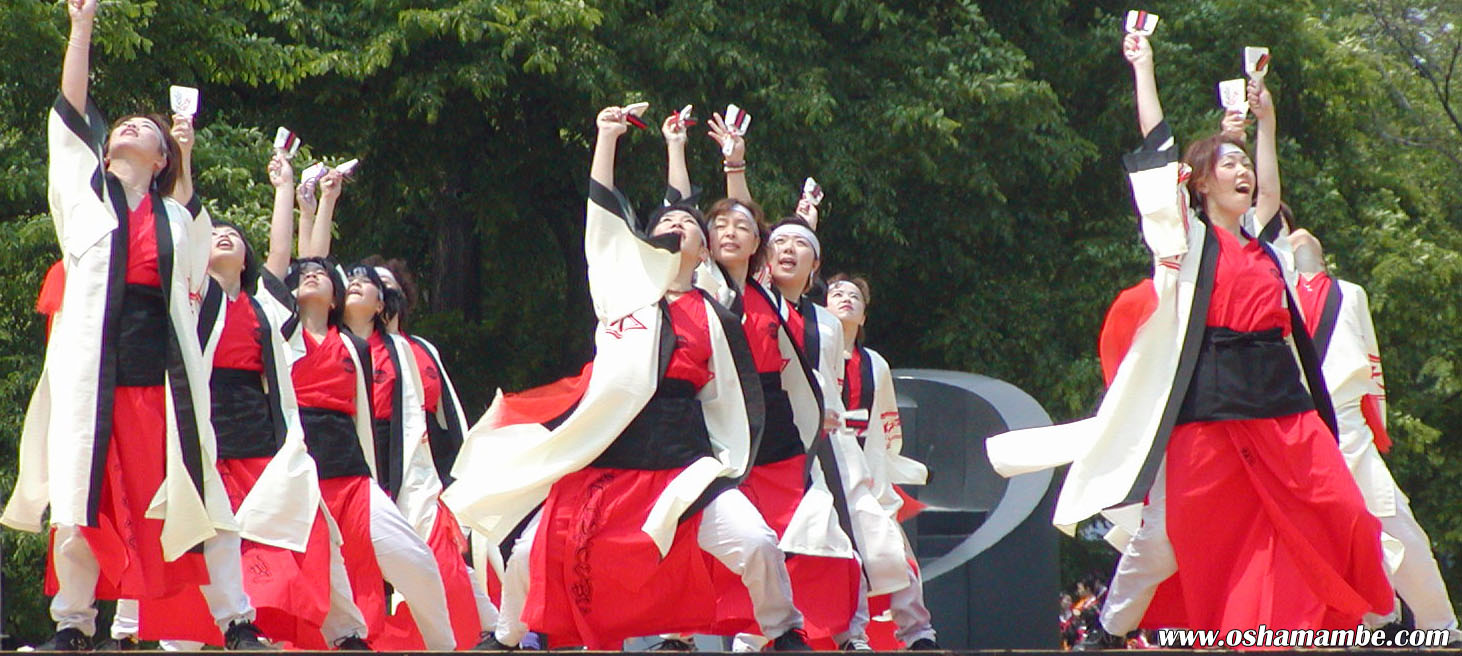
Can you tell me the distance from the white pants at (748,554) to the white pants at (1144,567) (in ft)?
3.12

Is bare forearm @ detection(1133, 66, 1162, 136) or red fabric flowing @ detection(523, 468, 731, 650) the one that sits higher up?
bare forearm @ detection(1133, 66, 1162, 136)

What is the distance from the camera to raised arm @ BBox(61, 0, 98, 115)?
5.65 m

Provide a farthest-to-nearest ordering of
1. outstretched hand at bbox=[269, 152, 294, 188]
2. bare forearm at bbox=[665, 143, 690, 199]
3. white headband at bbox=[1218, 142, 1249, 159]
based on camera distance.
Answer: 1. outstretched hand at bbox=[269, 152, 294, 188]
2. bare forearm at bbox=[665, 143, 690, 199]
3. white headband at bbox=[1218, 142, 1249, 159]

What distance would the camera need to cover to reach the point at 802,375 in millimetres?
6453

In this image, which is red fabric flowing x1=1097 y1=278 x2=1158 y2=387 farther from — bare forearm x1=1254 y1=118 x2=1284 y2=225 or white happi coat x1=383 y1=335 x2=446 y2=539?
white happi coat x1=383 y1=335 x2=446 y2=539

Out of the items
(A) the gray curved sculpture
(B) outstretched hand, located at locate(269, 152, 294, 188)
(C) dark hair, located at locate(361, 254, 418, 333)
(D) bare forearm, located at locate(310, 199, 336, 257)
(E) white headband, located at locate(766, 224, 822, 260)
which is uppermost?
(B) outstretched hand, located at locate(269, 152, 294, 188)

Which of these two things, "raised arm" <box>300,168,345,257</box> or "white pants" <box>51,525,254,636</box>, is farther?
"raised arm" <box>300,168,345,257</box>

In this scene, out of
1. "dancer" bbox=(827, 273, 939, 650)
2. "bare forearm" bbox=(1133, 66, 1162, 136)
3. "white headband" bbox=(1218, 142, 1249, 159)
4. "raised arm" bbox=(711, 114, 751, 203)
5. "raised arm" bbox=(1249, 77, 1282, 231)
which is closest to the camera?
"bare forearm" bbox=(1133, 66, 1162, 136)

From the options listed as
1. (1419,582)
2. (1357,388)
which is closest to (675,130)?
(1357,388)

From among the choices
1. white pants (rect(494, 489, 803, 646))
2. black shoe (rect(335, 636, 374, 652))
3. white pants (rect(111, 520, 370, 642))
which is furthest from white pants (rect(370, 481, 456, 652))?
white pants (rect(494, 489, 803, 646))

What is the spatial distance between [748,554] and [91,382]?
1928 mm

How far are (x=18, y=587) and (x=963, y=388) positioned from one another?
16.8ft

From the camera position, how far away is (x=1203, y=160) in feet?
20.0

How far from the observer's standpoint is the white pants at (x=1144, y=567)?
19.1 feet
